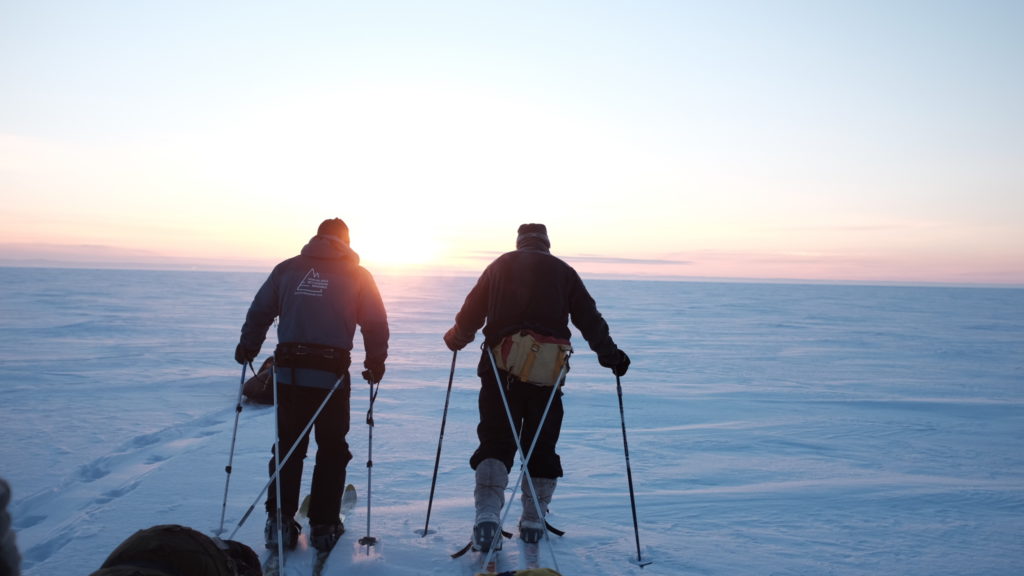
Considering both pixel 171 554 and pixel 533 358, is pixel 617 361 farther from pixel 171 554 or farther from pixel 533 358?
pixel 171 554

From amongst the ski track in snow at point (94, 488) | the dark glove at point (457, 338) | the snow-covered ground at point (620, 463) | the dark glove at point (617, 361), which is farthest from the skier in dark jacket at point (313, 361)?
the dark glove at point (617, 361)

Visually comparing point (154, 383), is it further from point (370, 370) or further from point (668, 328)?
point (668, 328)

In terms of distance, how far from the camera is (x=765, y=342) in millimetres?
17609

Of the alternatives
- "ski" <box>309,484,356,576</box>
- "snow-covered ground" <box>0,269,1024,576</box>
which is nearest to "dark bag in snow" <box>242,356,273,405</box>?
"snow-covered ground" <box>0,269,1024,576</box>

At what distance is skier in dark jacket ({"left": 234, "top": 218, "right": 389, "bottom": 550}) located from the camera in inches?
142

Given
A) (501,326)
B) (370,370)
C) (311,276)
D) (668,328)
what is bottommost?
(668,328)

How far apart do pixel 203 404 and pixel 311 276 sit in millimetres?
5394

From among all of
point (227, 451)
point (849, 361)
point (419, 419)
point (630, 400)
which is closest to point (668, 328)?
point (849, 361)

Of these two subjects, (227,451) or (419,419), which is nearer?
(227,451)

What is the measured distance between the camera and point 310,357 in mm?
3584

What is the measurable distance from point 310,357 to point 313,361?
Answer: 28 millimetres

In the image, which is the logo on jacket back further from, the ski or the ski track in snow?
the ski track in snow

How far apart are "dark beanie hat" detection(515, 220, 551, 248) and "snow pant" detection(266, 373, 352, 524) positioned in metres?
Result: 1.38

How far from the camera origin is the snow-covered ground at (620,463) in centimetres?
382
